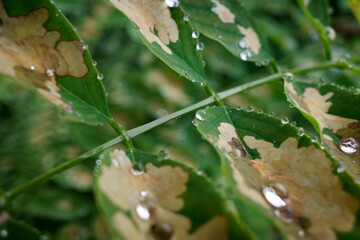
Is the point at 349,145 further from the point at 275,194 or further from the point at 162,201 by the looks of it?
the point at 162,201

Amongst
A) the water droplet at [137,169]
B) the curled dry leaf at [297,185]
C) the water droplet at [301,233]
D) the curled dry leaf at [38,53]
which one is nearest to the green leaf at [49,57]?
the curled dry leaf at [38,53]


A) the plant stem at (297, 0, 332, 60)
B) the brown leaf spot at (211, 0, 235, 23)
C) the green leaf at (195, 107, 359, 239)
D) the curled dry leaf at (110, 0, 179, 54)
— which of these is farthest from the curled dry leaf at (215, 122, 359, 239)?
the plant stem at (297, 0, 332, 60)

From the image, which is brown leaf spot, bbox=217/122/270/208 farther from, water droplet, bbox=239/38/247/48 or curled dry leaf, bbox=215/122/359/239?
water droplet, bbox=239/38/247/48

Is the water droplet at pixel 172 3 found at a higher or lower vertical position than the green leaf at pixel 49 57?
higher

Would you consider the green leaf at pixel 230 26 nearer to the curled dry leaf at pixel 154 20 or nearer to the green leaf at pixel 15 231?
the curled dry leaf at pixel 154 20

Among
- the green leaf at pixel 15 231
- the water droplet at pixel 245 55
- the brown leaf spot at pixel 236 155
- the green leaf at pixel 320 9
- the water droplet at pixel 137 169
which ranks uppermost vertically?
the green leaf at pixel 320 9

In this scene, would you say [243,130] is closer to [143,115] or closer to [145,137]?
[145,137]

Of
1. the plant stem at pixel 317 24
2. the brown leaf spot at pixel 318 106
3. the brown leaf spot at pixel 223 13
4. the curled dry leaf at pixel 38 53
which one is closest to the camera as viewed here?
the curled dry leaf at pixel 38 53
